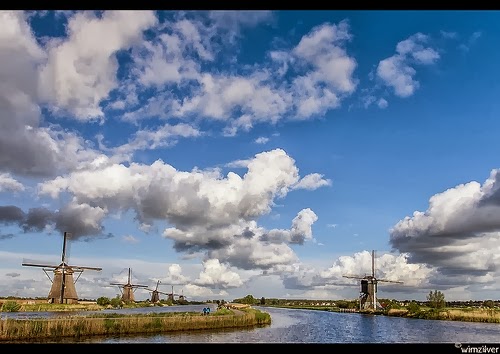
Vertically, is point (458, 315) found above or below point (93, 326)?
below

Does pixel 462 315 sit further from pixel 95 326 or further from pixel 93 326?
pixel 93 326

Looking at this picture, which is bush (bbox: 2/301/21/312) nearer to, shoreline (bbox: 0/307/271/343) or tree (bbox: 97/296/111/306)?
tree (bbox: 97/296/111/306)

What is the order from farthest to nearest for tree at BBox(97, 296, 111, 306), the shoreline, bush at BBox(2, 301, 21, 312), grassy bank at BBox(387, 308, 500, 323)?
tree at BBox(97, 296, 111, 306) < bush at BBox(2, 301, 21, 312) < grassy bank at BBox(387, 308, 500, 323) < the shoreline

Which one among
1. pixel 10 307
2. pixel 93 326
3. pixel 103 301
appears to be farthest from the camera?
pixel 103 301

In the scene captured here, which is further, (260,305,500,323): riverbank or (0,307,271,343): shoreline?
(260,305,500,323): riverbank

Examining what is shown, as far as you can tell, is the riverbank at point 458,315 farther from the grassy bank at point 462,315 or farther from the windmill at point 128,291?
the windmill at point 128,291

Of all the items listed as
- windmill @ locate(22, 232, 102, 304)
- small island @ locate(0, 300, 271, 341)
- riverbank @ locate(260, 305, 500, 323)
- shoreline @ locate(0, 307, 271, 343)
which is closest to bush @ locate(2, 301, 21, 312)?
windmill @ locate(22, 232, 102, 304)

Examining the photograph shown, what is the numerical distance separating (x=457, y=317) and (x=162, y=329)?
130ft

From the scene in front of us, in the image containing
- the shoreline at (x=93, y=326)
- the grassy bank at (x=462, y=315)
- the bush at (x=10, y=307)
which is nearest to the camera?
the shoreline at (x=93, y=326)

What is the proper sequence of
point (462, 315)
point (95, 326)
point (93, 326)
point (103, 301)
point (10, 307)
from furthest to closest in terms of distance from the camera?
point (103, 301)
point (10, 307)
point (462, 315)
point (95, 326)
point (93, 326)

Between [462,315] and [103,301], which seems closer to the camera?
[462,315]

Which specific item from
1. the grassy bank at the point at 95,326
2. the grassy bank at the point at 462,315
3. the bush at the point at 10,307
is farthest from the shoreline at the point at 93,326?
the bush at the point at 10,307

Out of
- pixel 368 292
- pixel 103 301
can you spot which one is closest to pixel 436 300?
pixel 368 292
